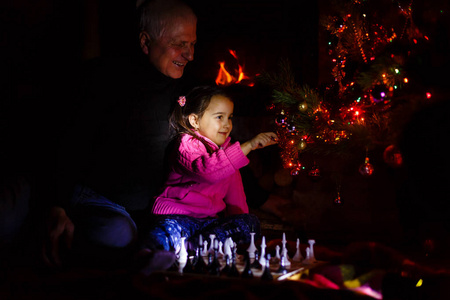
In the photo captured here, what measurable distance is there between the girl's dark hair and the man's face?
148 millimetres

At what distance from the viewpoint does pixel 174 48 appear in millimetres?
2178

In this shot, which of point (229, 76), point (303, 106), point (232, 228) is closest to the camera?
point (303, 106)

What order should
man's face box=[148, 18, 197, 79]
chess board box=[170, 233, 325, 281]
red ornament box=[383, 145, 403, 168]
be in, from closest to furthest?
chess board box=[170, 233, 325, 281] → red ornament box=[383, 145, 403, 168] → man's face box=[148, 18, 197, 79]

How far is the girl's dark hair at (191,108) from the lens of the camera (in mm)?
2225

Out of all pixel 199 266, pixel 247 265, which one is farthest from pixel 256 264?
pixel 199 266

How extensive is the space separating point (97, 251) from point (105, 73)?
888 mm

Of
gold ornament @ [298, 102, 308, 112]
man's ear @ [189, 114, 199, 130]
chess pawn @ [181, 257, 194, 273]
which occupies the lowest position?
chess pawn @ [181, 257, 194, 273]

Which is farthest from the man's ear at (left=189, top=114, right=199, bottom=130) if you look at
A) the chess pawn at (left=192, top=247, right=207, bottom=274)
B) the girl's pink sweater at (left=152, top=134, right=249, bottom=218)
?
the chess pawn at (left=192, top=247, right=207, bottom=274)

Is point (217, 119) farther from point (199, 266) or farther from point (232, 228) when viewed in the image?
point (199, 266)

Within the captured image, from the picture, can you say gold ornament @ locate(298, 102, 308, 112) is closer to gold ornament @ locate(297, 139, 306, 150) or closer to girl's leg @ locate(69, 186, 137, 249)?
gold ornament @ locate(297, 139, 306, 150)

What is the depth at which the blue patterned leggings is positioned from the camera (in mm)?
1906

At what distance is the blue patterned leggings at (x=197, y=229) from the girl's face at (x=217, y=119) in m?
0.44

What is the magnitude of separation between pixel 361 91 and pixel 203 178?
0.86 meters

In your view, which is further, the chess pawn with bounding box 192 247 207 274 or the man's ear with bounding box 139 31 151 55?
the man's ear with bounding box 139 31 151 55
